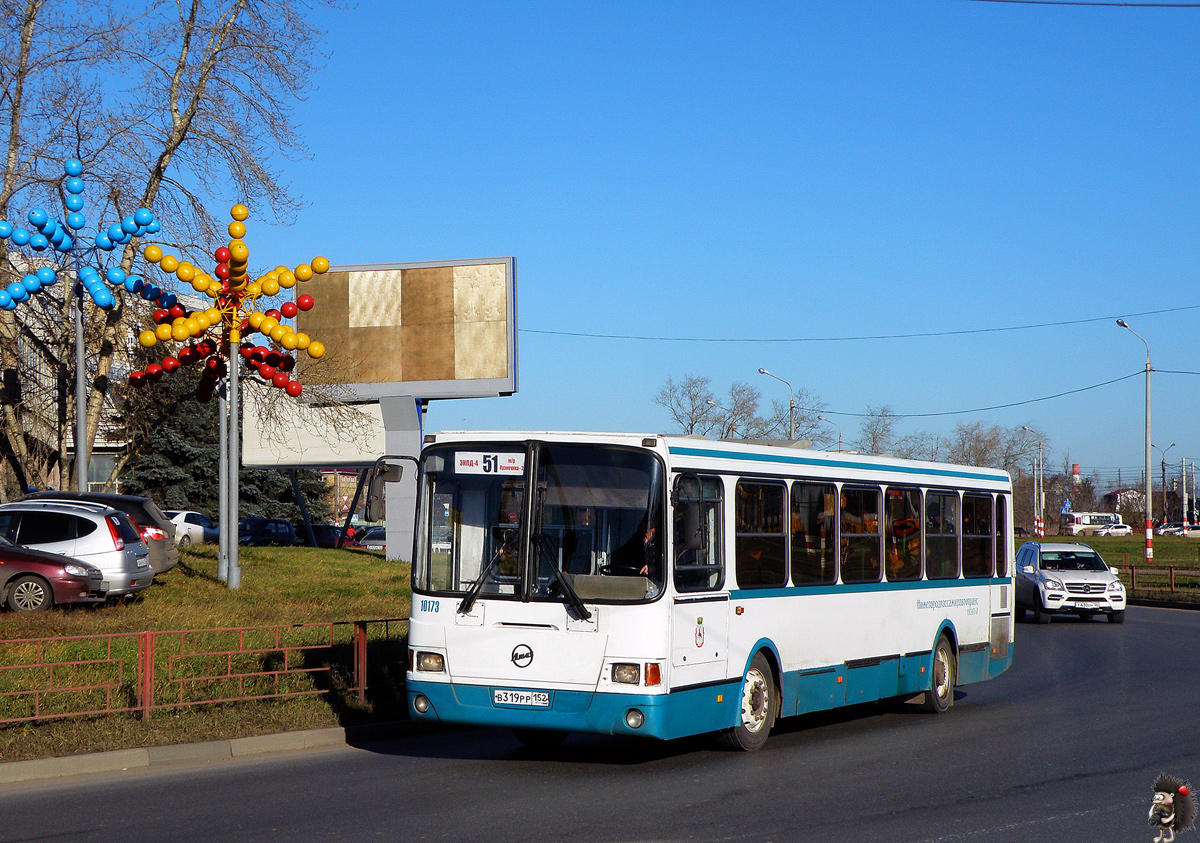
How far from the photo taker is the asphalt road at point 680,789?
7.70 metres

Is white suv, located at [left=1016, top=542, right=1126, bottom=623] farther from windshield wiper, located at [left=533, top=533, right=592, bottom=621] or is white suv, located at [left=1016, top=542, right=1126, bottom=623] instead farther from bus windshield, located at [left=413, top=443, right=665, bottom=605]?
windshield wiper, located at [left=533, top=533, right=592, bottom=621]

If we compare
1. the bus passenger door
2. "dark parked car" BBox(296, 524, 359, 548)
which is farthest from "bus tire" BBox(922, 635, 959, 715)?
"dark parked car" BBox(296, 524, 359, 548)

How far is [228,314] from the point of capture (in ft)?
70.9

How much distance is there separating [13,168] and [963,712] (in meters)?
20.8

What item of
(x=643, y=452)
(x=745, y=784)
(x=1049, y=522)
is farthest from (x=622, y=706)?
(x=1049, y=522)

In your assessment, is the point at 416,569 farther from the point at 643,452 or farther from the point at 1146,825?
the point at 1146,825

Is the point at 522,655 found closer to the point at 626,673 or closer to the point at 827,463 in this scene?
the point at 626,673

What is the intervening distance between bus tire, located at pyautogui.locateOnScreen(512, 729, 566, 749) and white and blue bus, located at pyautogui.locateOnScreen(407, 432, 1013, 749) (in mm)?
27

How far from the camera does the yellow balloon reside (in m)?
20.6

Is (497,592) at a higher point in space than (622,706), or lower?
higher

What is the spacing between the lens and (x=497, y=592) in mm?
9758

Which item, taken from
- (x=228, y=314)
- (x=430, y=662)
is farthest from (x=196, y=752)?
(x=228, y=314)

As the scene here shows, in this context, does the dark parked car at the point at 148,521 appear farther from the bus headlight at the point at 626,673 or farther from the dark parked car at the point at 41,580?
the bus headlight at the point at 626,673

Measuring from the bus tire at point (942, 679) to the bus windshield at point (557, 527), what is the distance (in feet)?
18.8
